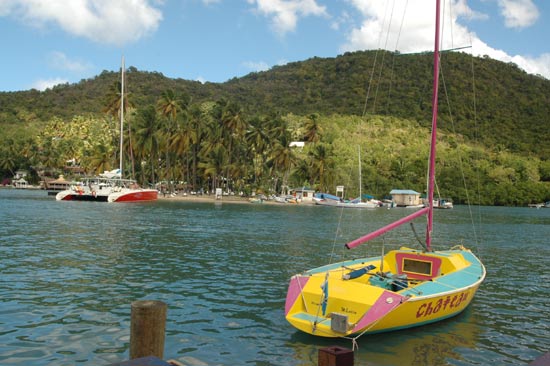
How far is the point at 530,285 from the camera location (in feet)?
68.0

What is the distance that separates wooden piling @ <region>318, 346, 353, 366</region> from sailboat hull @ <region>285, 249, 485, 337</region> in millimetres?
4805

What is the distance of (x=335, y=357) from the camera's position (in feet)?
20.9

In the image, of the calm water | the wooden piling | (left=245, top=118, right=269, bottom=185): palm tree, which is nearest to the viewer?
the wooden piling

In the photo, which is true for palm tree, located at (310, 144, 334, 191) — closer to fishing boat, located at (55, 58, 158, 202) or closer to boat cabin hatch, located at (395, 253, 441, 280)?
fishing boat, located at (55, 58, 158, 202)

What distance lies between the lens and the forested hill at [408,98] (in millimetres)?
144750

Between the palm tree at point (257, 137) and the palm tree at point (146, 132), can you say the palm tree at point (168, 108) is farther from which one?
the palm tree at point (257, 137)

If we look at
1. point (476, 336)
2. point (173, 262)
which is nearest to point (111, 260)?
point (173, 262)

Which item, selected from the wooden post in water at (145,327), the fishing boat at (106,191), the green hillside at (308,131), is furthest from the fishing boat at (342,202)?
the wooden post in water at (145,327)

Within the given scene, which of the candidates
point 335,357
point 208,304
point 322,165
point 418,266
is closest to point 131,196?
point 322,165

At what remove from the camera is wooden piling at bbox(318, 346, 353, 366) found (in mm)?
6375

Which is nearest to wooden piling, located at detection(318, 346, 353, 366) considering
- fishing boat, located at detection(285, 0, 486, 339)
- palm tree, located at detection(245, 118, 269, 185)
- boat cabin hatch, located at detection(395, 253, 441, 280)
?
fishing boat, located at detection(285, 0, 486, 339)

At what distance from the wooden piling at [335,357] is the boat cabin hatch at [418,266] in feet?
33.5

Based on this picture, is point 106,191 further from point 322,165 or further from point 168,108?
point 322,165

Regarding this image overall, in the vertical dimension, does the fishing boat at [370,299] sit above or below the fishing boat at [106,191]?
below
